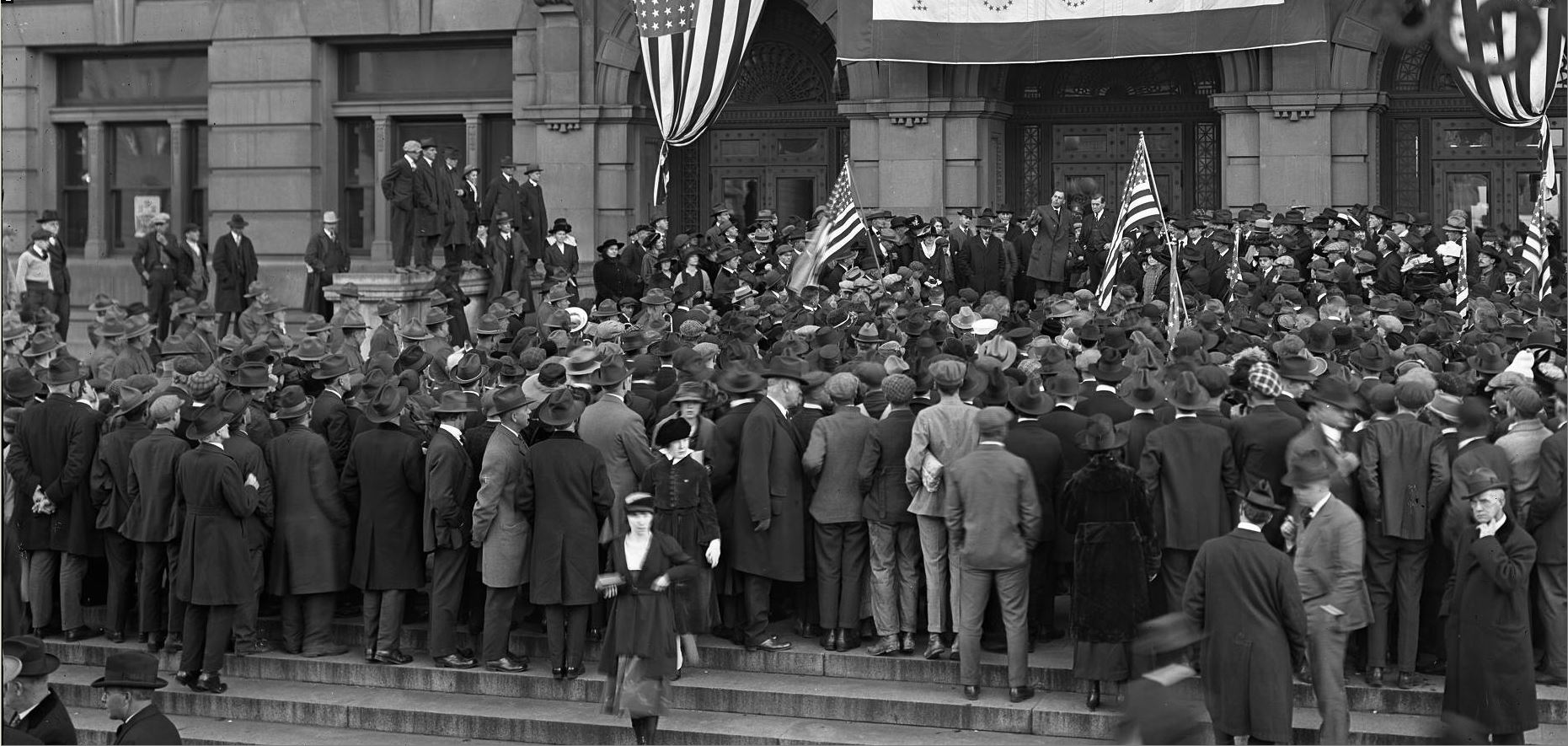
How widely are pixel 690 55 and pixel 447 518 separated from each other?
1264 cm

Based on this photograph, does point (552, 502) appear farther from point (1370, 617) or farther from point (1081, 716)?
point (1370, 617)

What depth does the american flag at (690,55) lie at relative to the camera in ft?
75.0

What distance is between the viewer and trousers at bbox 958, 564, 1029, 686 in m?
10.5

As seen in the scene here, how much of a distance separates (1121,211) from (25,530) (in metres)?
10.5

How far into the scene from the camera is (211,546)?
11.5m

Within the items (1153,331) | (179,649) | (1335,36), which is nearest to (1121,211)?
(1153,331)

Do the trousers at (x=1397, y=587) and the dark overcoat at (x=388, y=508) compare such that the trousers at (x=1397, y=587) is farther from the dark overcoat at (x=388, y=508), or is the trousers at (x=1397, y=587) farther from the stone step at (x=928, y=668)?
the dark overcoat at (x=388, y=508)

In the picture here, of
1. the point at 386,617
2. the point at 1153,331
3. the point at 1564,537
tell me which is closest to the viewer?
the point at 1564,537

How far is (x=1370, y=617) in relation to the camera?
9.73m

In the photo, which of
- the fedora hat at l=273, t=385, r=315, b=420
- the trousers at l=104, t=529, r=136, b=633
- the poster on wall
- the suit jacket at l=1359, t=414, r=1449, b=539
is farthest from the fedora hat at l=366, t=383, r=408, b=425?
the poster on wall

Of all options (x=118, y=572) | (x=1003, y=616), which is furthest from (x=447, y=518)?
(x=1003, y=616)

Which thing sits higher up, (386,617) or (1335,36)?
(1335,36)

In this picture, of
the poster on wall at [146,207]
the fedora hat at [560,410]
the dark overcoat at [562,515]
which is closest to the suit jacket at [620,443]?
the dark overcoat at [562,515]

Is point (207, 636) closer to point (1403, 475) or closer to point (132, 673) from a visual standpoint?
point (132, 673)
